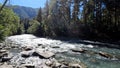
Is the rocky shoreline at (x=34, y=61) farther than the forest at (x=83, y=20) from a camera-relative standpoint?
No

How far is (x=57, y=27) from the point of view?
59500 millimetres

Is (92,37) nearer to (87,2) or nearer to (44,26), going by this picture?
(87,2)

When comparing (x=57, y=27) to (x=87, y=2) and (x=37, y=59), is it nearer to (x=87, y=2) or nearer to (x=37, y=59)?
(x=87, y=2)

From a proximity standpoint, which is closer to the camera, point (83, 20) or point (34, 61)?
point (34, 61)

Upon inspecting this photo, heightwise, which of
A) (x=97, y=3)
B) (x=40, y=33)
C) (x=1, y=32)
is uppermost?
(x=97, y=3)

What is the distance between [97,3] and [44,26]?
66.8 ft

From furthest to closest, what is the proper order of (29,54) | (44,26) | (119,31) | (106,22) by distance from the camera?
1. (44,26)
2. (106,22)
3. (119,31)
4. (29,54)

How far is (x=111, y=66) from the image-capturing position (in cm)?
1838

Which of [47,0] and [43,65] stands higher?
[47,0]

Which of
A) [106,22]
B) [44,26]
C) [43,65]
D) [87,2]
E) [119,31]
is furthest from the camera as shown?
[44,26]

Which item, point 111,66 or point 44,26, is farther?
point 44,26

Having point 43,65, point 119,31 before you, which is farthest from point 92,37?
point 43,65

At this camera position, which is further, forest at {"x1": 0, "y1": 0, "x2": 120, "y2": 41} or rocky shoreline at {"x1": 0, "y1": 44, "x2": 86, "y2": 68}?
forest at {"x1": 0, "y1": 0, "x2": 120, "y2": 41}

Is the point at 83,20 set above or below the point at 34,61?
above
